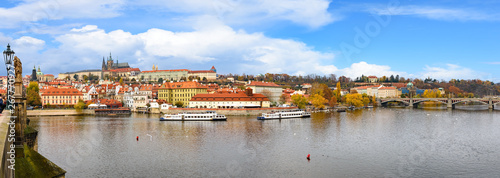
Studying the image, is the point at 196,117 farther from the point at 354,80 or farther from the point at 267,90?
the point at 354,80

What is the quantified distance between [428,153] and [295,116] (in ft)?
88.0

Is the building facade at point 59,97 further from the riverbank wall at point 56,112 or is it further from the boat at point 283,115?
the boat at point 283,115

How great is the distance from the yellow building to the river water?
31.5 m

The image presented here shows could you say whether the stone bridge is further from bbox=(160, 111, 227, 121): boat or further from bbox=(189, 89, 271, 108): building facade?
bbox=(160, 111, 227, 121): boat

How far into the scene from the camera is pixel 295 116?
1969 inches

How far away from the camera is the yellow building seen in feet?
220

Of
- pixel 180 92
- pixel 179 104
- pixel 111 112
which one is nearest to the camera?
pixel 111 112

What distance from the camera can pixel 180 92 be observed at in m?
67.7

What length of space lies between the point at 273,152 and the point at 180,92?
46.0 meters

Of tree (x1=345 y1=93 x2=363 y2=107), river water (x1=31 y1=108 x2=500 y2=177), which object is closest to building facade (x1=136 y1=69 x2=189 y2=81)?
tree (x1=345 y1=93 x2=363 y2=107)

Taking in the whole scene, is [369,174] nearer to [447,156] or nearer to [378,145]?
[447,156]

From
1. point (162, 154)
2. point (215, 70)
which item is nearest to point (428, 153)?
point (162, 154)

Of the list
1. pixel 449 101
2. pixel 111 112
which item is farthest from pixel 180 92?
pixel 449 101

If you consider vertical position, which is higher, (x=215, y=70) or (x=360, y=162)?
(x=215, y=70)
